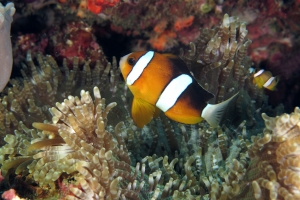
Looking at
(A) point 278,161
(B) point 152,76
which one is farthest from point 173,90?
(A) point 278,161

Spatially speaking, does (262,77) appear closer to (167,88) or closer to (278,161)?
(167,88)

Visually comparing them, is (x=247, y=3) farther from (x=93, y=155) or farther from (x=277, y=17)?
(x=93, y=155)

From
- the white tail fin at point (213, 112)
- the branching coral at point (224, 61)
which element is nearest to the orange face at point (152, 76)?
the white tail fin at point (213, 112)

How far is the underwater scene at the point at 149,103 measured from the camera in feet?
5.43

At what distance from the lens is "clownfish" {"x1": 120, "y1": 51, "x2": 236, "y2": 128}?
2059 mm

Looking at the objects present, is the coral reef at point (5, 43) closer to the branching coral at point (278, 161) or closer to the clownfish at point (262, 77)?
the branching coral at point (278, 161)

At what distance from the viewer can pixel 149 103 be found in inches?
86.2

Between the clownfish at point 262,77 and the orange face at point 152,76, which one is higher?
the orange face at point 152,76

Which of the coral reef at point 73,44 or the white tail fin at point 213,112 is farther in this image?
the coral reef at point 73,44

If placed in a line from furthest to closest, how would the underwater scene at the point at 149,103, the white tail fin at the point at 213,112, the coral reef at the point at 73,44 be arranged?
the coral reef at the point at 73,44, the white tail fin at the point at 213,112, the underwater scene at the point at 149,103

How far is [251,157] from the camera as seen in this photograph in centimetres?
179

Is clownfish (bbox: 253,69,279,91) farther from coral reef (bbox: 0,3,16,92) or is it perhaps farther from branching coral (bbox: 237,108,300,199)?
coral reef (bbox: 0,3,16,92)

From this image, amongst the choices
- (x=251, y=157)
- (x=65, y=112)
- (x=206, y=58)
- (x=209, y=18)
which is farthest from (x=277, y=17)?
(x=65, y=112)

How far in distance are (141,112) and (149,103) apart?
0.31 ft
